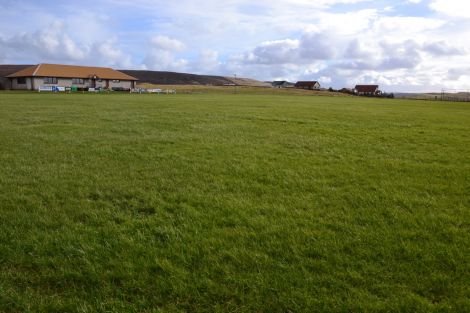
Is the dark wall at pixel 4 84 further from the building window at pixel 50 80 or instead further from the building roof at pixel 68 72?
the building window at pixel 50 80

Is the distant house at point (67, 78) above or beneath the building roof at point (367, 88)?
beneath

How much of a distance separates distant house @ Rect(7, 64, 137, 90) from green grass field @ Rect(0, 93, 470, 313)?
8493cm

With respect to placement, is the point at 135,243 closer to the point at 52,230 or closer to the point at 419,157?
the point at 52,230

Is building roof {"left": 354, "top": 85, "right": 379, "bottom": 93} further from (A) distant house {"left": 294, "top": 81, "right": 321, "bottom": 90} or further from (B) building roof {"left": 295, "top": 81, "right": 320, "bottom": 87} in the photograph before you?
(B) building roof {"left": 295, "top": 81, "right": 320, "bottom": 87}

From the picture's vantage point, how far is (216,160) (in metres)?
9.67

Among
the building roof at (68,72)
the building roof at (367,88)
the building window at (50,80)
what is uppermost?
the building roof at (367,88)

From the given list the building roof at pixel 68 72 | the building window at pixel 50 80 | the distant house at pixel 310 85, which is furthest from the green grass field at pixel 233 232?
the distant house at pixel 310 85

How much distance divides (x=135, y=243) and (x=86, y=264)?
2.22 feet

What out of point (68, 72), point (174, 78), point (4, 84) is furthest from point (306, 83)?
point (4, 84)

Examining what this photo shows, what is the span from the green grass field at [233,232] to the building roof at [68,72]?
89320 millimetres

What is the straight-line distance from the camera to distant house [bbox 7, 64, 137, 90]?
8819cm

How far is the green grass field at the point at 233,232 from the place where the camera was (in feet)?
12.7

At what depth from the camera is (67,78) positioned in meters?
91.9

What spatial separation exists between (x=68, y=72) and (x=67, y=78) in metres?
2.68
